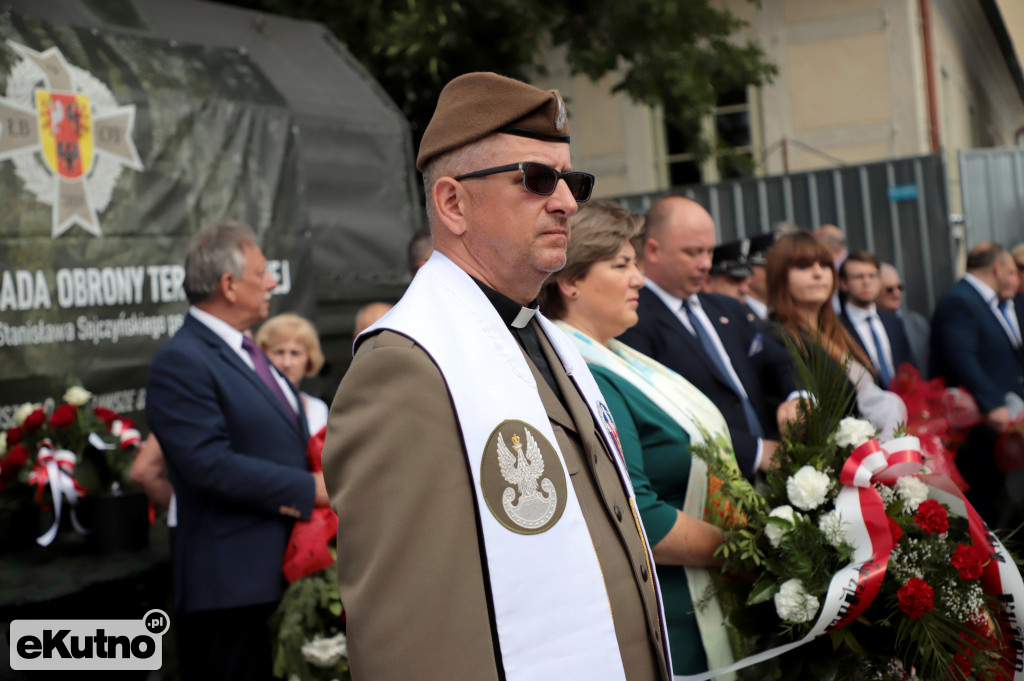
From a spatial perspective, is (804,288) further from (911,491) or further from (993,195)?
(993,195)

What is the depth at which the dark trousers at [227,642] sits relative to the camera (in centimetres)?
332

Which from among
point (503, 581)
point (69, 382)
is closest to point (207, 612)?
point (69, 382)

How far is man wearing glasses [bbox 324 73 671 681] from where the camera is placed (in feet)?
4.98

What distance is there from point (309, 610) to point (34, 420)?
1468mm

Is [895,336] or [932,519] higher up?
[895,336]

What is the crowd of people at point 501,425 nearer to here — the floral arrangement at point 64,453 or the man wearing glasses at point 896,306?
the floral arrangement at point 64,453

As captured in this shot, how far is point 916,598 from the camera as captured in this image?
2.45 metres

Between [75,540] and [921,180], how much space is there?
8010 mm

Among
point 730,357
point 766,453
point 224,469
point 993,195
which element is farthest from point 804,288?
point 993,195

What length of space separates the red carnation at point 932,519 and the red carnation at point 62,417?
10.5 feet

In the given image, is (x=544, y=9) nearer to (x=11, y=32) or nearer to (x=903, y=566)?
(x=11, y=32)

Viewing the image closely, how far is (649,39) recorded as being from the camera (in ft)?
33.2

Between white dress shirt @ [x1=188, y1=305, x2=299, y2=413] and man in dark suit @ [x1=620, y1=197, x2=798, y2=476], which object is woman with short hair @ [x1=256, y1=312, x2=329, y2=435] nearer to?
white dress shirt @ [x1=188, y1=305, x2=299, y2=413]

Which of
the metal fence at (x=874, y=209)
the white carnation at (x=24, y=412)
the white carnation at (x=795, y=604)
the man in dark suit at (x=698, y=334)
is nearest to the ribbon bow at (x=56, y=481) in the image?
the white carnation at (x=24, y=412)
